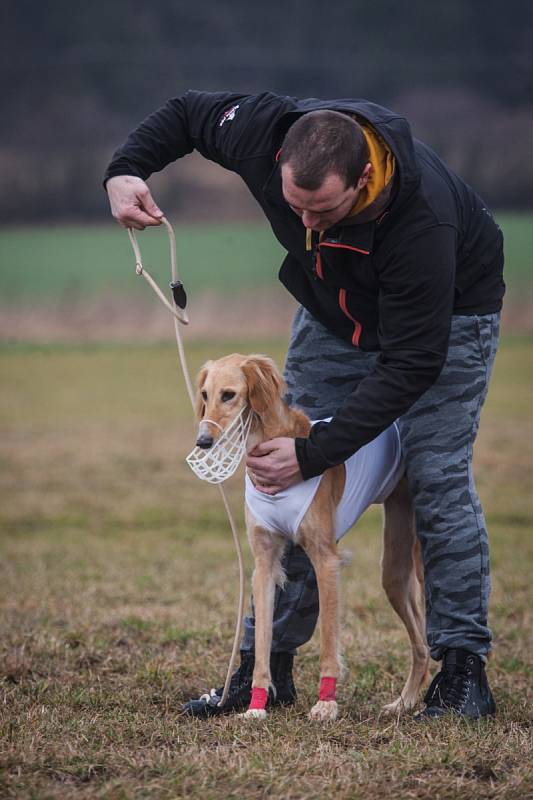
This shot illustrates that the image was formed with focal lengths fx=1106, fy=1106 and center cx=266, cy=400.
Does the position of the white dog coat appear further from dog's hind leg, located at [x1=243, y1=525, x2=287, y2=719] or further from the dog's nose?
the dog's nose

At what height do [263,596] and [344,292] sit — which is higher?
[344,292]

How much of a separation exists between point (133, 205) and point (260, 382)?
2.67ft

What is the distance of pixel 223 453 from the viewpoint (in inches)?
148

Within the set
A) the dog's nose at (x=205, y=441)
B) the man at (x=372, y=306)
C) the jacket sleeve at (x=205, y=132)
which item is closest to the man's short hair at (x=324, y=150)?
the man at (x=372, y=306)

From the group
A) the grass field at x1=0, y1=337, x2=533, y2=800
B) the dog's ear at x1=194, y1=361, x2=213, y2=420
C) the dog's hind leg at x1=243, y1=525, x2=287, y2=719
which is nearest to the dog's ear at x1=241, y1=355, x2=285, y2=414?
the dog's ear at x1=194, y1=361, x2=213, y2=420

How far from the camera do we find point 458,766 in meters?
3.50

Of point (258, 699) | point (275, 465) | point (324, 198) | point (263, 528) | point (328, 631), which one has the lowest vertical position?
point (258, 699)

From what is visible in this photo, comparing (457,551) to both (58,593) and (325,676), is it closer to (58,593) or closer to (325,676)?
(325,676)

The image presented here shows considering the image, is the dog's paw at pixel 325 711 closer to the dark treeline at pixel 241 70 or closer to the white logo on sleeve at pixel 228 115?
the white logo on sleeve at pixel 228 115

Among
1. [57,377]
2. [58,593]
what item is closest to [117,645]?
[58,593]

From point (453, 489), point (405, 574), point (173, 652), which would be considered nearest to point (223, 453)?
point (453, 489)

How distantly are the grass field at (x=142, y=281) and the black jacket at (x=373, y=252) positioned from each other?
54.0 ft

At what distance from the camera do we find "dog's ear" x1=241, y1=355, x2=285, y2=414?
3900mm

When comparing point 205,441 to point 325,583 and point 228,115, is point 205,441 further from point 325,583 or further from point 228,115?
point 228,115
